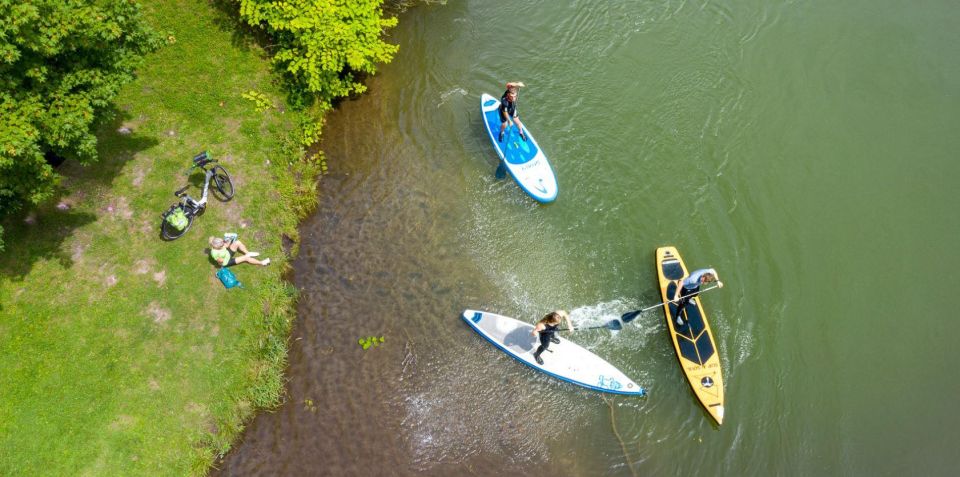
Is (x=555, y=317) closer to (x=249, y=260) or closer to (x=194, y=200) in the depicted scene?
(x=249, y=260)

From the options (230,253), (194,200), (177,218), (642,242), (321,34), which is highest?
(321,34)

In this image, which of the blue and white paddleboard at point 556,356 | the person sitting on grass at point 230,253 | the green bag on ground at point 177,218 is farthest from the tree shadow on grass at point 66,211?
the blue and white paddleboard at point 556,356

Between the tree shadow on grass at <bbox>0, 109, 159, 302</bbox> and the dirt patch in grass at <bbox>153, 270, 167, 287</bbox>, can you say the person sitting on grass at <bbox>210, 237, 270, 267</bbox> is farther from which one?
the tree shadow on grass at <bbox>0, 109, 159, 302</bbox>

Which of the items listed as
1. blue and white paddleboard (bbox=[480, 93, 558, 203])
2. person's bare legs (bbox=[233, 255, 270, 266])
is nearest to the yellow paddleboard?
blue and white paddleboard (bbox=[480, 93, 558, 203])

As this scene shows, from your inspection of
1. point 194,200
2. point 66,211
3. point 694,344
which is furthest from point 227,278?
point 694,344

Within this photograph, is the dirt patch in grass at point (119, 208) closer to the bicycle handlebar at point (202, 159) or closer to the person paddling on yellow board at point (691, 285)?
the bicycle handlebar at point (202, 159)

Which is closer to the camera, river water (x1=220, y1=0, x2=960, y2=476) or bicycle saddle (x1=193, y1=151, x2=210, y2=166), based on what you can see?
river water (x1=220, y1=0, x2=960, y2=476)
